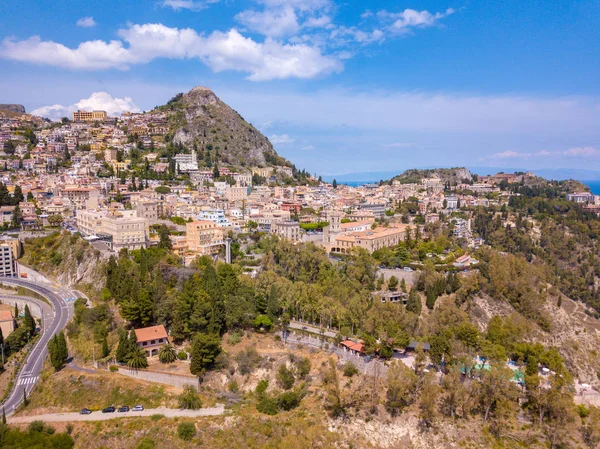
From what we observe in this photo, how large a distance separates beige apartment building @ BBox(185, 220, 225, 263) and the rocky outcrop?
68235 millimetres

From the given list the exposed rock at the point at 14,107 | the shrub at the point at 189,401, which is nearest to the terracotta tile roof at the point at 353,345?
the shrub at the point at 189,401

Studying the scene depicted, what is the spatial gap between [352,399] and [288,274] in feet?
68.0

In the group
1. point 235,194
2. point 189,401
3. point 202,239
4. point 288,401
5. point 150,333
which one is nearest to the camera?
point 288,401

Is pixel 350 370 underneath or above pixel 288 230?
underneath

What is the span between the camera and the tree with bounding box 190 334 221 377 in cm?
3006

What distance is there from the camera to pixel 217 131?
13012 cm

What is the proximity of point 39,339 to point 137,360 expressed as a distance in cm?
1262

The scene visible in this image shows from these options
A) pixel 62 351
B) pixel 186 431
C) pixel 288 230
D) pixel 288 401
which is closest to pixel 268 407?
pixel 288 401

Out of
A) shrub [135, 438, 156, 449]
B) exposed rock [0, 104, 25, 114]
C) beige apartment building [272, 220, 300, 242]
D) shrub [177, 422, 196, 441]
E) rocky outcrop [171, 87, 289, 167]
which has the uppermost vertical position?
exposed rock [0, 104, 25, 114]

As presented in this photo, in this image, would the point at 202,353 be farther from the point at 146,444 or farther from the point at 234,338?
the point at 146,444

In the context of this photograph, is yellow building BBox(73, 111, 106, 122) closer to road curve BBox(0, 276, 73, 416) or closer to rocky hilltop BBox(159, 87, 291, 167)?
rocky hilltop BBox(159, 87, 291, 167)

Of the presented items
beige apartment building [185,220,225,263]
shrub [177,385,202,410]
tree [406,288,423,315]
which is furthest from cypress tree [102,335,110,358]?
tree [406,288,423,315]

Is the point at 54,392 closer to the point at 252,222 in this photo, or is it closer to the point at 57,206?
the point at 252,222

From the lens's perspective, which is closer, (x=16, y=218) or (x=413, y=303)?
(x=413, y=303)
